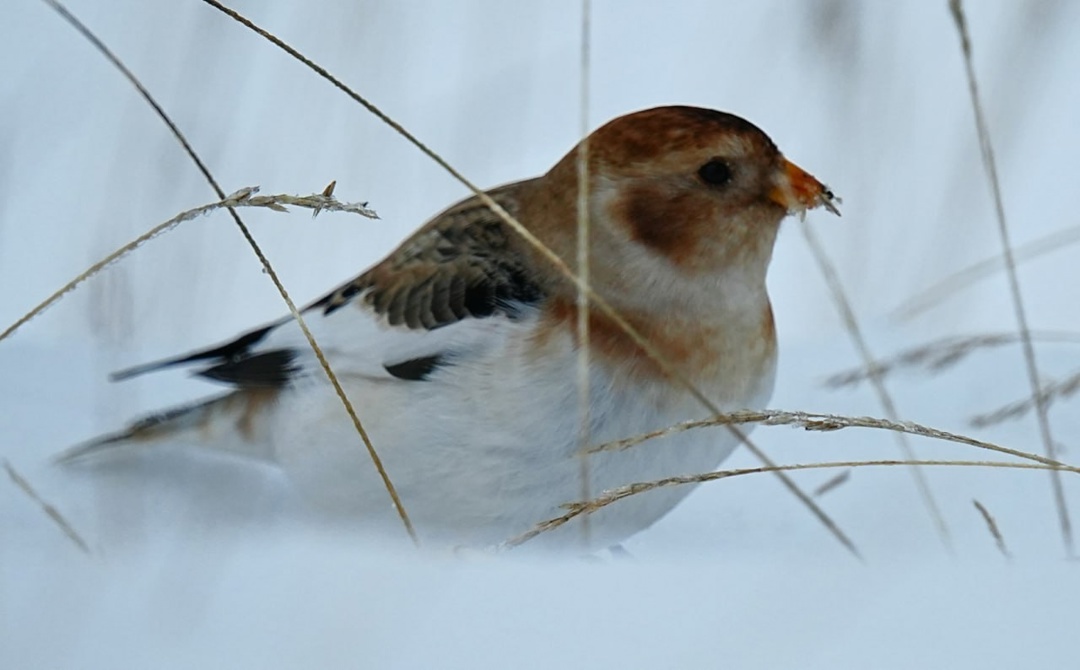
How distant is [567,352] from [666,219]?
0.31m

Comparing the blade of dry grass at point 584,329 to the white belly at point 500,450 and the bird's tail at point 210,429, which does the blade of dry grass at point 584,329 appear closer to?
the white belly at point 500,450

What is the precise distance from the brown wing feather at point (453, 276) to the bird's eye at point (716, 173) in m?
0.33

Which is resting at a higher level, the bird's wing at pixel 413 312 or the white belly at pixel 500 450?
the bird's wing at pixel 413 312

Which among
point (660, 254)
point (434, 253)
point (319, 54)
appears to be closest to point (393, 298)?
point (434, 253)

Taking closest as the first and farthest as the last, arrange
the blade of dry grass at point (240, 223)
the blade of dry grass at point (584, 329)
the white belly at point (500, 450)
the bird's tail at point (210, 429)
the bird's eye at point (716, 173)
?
the blade of dry grass at point (240, 223) < the blade of dry grass at point (584, 329) < the white belly at point (500, 450) < the bird's eye at point (716, 173) < the bird's tail at point (210, 429)

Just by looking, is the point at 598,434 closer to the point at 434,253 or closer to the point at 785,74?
the point at 434,253

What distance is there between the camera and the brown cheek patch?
2.28 metres

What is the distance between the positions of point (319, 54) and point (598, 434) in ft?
5.16

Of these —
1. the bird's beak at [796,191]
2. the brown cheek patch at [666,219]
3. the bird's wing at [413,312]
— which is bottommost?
the bird's wing at [413,312]

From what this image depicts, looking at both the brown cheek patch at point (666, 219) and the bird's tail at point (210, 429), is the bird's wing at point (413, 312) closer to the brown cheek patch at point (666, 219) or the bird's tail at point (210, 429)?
the bird's tail at point (210, 429)

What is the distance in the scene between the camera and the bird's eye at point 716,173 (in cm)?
226

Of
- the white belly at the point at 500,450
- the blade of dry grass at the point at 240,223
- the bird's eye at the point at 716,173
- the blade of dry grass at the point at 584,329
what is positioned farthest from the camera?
the bird's eye at the point at 716,173

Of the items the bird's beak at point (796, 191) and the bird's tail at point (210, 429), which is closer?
the bird's beak at point (796, 191)

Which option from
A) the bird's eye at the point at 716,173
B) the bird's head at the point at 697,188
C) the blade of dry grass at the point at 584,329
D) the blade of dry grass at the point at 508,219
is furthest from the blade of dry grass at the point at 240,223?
the bird's eye at the point at 716,173
